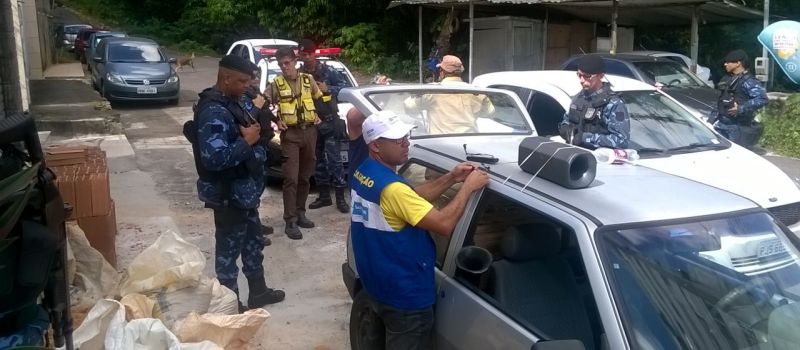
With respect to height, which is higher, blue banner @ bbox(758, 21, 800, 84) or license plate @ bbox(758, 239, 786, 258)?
blue banner @ bbox(758, 21, 800, 84)

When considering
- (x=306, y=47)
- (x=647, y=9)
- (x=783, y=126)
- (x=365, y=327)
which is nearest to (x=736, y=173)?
(x=365, y=327)

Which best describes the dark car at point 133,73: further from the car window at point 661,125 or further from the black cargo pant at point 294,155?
the car window at point 661,125

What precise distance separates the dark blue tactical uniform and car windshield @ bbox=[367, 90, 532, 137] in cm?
160

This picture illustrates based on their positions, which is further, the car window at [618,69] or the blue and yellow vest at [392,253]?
the car window at [618,69]

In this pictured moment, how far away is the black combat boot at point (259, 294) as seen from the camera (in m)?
4.88

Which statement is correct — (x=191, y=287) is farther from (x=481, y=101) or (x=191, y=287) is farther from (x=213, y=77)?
(x=213, y=77)

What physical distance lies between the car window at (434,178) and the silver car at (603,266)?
1.1 inches

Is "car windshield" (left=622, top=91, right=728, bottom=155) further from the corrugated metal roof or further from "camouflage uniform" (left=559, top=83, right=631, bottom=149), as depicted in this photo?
the corrugated metal roof

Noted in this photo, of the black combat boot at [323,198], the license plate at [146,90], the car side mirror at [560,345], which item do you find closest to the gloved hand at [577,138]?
the black combat boot at [323,198]

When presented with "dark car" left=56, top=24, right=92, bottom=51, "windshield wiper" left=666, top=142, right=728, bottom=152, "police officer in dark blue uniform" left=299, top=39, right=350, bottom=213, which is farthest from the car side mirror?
"dark car" left=56, top=24, right=92, bottom=51

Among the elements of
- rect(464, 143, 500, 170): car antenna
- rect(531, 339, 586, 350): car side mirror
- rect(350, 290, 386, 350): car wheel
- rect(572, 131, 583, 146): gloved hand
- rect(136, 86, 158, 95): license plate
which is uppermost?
rect(464, 143, 500, 170): car antenna

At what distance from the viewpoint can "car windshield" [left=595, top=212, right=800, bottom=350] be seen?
2367 mm

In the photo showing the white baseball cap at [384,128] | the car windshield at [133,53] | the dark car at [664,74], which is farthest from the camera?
the car windshield at [133,53]

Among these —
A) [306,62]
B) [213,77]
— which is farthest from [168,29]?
[306,62]
